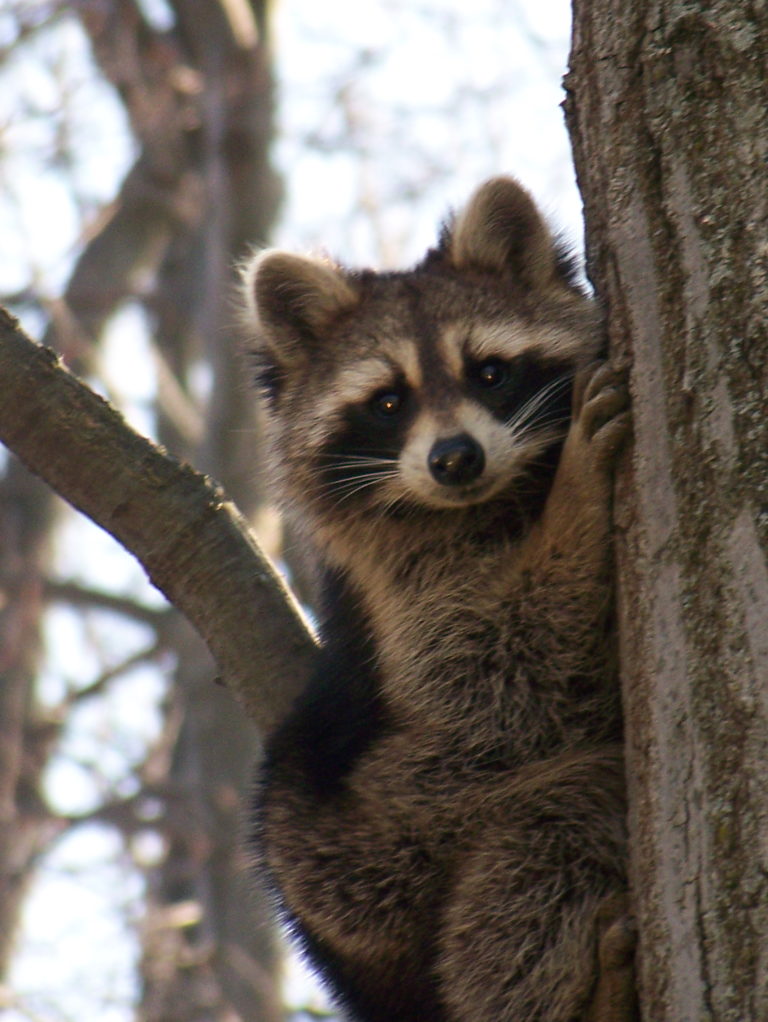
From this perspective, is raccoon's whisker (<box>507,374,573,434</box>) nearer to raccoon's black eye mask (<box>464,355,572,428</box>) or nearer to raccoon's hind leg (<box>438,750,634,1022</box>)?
raccoon's black eye mask (<box>464,355,572,428</box>)

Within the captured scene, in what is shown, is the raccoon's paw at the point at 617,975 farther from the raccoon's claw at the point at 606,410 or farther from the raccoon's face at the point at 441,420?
the raccoon's face at the point at 441,420

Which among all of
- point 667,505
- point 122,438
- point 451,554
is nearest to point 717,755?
point 667,505

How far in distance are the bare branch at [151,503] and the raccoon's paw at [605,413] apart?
88cm

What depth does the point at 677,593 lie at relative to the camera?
2225mm

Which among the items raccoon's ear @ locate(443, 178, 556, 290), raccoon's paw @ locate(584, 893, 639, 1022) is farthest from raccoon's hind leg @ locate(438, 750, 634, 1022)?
raccoon's ear @ locate(443, 178, 556, 290)

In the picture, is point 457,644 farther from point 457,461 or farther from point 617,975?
point 617,975

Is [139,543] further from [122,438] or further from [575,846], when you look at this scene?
[575,846]

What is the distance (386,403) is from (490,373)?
29 centimetres

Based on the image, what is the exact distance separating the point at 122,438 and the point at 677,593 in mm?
1415

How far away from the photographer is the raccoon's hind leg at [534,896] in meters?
2.73

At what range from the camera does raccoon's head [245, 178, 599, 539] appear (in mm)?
3279

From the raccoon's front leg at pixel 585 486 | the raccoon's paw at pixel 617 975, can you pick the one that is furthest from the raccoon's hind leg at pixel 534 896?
the raccoon's front leg at pixel 585 486

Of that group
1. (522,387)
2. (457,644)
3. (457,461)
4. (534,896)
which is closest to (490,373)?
(522,387)

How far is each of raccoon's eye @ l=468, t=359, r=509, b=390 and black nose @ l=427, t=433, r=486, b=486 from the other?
28 cm
